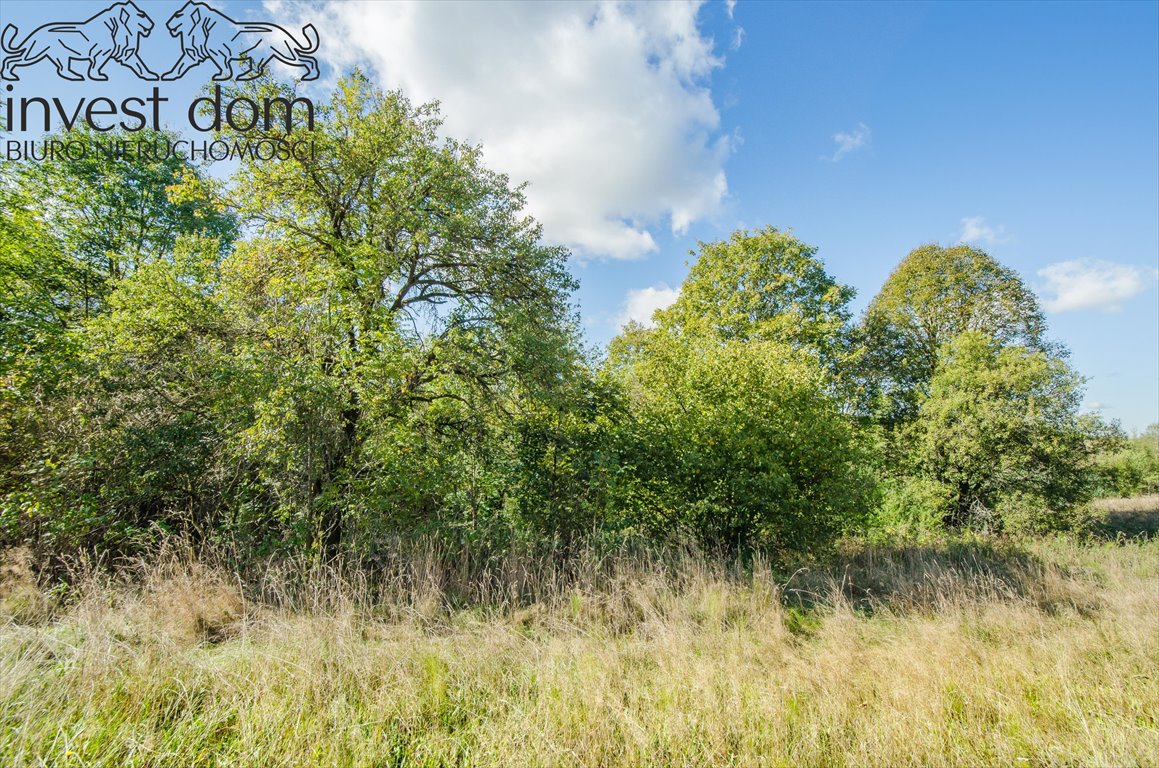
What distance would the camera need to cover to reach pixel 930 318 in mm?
17781

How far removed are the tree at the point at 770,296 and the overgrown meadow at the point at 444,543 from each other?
746 cm

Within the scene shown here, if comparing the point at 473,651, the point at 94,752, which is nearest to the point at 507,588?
the point at 473,651

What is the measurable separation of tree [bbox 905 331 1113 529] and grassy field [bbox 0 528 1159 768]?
8.29m

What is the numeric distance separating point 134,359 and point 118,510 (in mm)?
2302

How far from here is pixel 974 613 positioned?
5594mm

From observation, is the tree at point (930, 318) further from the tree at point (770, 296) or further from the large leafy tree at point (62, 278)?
the large leafy tree at point (62, 278)

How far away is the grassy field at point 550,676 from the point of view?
119 inches

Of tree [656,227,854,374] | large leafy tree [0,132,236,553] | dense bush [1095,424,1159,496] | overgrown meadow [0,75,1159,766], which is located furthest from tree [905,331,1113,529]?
large leafy tree [0,132,236,553]

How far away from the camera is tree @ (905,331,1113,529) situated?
12766 millimetres

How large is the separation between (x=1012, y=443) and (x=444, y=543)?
16417 millimetres

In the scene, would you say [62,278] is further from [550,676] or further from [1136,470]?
[1136,470]

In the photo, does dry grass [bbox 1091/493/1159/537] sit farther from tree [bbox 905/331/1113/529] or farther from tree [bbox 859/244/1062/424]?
tree [bbox 859/244/1062/424]

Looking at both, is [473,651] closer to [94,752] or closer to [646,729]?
[646,729]

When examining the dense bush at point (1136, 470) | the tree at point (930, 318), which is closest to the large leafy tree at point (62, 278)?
the tree at point (930, 318)
